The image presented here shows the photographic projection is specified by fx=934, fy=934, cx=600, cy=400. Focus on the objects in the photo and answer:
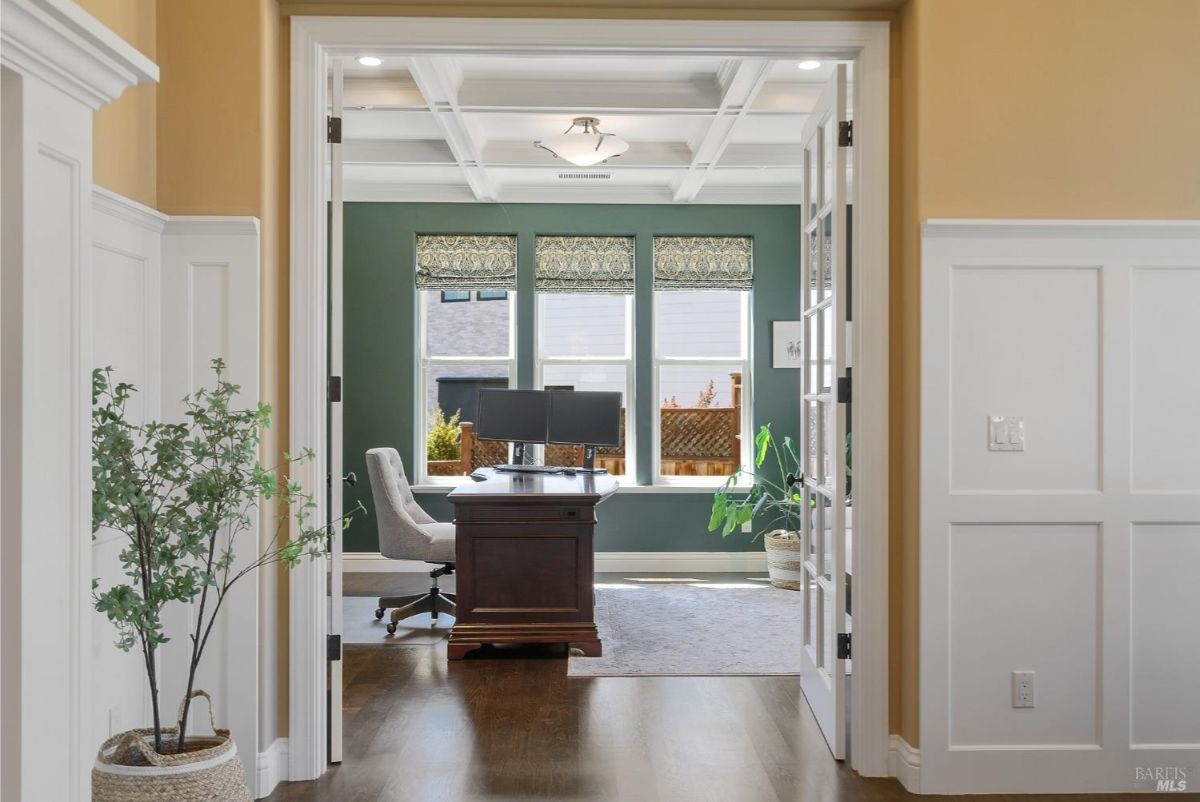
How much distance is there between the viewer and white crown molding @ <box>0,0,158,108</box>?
1.32 meters

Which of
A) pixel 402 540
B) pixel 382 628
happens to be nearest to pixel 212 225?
pixel 402 540

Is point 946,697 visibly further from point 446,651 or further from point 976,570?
point 446,651

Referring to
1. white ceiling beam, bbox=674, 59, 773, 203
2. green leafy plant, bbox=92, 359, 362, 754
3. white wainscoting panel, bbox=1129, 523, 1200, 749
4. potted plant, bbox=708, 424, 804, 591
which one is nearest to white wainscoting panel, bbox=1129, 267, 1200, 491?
white wainscoting panel, bbox=1129, 523, 1200, 749

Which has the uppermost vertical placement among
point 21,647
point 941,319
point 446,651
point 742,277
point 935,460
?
point 742,277

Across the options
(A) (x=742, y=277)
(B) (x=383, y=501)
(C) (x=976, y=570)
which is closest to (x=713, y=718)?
(C) (x=976, y=570)

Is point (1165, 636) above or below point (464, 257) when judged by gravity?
below

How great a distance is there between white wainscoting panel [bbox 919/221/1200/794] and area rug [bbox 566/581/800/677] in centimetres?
145

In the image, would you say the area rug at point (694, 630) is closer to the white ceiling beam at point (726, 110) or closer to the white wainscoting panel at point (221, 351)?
the white wainscoting panel at point (221, 351)

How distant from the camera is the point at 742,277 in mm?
6668

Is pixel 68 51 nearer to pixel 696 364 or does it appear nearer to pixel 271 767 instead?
pixel 271 767

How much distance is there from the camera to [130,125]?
8.63 ft

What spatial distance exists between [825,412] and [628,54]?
1409 mm

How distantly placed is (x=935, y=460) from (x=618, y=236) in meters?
4.12

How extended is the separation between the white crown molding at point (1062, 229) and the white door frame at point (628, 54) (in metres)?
0.22
